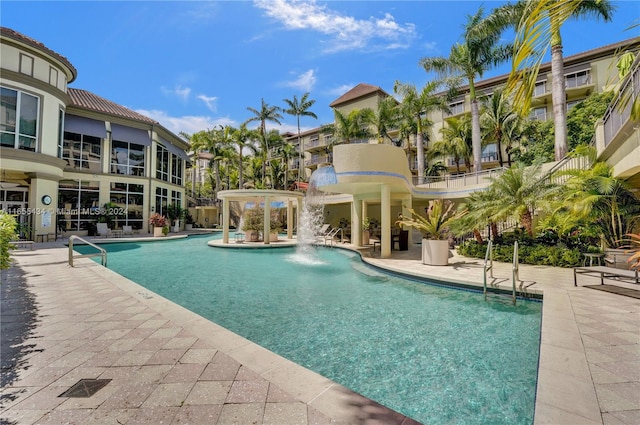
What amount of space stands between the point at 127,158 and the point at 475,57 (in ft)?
92.2

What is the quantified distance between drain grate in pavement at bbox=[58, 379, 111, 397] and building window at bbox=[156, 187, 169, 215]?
25.7m

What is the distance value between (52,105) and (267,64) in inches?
584

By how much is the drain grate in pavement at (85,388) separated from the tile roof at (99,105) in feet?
80.4

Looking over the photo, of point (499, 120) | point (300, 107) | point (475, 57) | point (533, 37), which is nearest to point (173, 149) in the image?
point (300, 107)

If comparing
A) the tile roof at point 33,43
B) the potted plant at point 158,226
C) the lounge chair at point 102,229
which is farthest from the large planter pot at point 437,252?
the tile roof at point 33,43

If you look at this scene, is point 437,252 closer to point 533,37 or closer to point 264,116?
point 533,37

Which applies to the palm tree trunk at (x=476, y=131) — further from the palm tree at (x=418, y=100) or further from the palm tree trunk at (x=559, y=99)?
the palm tree trunk at (x=559, y=99)

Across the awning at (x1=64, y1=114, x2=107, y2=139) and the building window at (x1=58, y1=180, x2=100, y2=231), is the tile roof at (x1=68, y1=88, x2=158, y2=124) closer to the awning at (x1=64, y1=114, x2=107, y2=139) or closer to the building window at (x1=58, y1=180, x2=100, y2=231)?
the awning at (x1=64, y1=114, x2=107, y2=139)

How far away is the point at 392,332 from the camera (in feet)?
16.4

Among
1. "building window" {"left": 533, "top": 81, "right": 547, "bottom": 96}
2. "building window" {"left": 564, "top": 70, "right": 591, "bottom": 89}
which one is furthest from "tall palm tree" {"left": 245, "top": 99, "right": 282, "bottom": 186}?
"building window" {"left": 564, "top": 70, "right": 591, "bottom": 89}

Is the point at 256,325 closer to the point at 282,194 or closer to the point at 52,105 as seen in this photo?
the point at 282,194

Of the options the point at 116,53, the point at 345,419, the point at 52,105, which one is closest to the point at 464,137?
the point at 116,53

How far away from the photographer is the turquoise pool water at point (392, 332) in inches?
128

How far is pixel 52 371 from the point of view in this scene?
10.1ft
